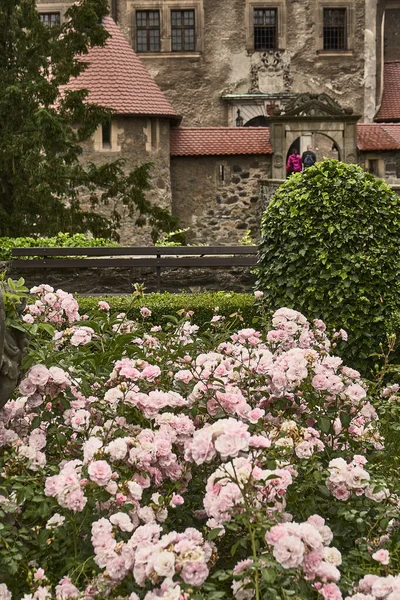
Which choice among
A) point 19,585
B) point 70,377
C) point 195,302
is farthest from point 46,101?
point 19,585

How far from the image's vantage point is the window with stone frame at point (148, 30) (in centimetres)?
2769

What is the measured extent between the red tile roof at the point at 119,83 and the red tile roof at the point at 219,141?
26.9 inches

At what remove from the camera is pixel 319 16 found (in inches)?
1074

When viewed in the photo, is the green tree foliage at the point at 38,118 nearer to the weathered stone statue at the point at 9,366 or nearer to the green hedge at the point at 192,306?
the green hedge at the point at 192,306

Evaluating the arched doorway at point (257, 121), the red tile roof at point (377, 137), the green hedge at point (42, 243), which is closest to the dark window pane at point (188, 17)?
the arched doorway at point (257, 121)

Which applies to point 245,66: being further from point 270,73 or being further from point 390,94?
point 390,94

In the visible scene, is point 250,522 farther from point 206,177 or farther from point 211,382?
point 206,177

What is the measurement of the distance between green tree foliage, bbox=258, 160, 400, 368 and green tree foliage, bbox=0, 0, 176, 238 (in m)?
7.44

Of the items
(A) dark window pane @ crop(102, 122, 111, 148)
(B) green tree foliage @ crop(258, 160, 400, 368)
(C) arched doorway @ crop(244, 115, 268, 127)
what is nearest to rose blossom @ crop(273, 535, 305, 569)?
(B) green tree foliage @ crop(258, 160, 400, 368)

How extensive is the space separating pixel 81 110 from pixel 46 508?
13955 mm

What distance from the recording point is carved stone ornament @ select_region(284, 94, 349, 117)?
74.6 feet

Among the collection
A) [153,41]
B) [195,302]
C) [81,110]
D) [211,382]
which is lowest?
[195,302]

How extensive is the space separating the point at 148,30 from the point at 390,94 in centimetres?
738

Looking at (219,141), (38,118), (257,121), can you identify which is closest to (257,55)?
(257,121)
